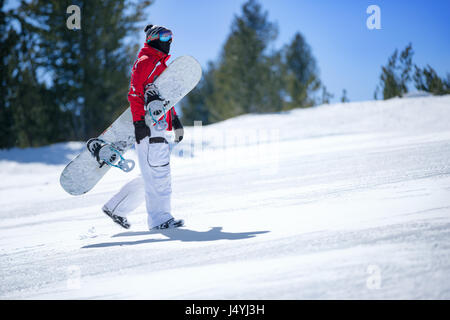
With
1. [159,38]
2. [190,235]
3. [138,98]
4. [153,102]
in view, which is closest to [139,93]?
[138,98]

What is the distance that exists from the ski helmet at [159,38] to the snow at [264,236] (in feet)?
5.49

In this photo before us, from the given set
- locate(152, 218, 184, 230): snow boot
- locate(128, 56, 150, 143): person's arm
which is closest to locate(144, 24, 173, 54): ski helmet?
locate(128, 56, 150, 143): person's arm

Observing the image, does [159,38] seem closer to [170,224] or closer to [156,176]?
[156,176]

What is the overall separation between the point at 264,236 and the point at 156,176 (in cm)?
116

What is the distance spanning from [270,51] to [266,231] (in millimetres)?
22700

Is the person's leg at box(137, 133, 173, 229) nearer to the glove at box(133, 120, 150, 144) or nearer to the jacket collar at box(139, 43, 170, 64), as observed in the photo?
the glove at box(133, 120, 150, 144)

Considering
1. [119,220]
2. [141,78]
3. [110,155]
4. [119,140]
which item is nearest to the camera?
[141,78]

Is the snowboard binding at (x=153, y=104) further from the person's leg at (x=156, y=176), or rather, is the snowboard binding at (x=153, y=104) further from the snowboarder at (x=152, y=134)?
the person's leg at (x=156, y=176)

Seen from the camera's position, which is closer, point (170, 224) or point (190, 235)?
point (190, 235)

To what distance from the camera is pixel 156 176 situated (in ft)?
10.2

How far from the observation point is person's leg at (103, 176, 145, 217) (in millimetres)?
3291

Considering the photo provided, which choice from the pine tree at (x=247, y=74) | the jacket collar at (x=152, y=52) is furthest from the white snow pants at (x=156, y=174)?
the pine tree at (x=247, y=74)

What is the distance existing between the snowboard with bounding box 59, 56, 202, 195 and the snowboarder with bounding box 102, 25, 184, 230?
208mm

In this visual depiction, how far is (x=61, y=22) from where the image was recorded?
44.4ft
